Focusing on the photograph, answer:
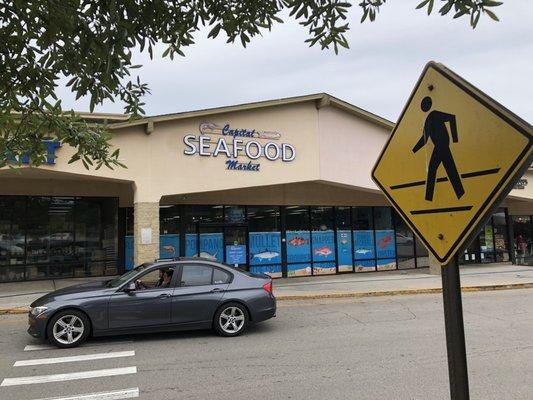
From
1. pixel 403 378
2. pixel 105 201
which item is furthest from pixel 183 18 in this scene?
pixel 105 201

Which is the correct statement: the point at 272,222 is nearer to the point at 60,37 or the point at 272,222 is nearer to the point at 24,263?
the point at 24,263

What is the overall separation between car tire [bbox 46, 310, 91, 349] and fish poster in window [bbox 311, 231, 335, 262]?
13128 millimetres

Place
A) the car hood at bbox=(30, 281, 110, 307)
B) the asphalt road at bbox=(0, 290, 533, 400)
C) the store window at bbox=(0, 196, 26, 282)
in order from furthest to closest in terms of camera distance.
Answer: the store window at bbox=(0, 196, 26, 282), the car hood at bbox=(30, 281, 110, 307), the asphalt road at bbox=(0, 290, 533, 400)

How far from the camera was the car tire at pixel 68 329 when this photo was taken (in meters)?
8.76

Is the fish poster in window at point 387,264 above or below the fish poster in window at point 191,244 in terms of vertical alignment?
below

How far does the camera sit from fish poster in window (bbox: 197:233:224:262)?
1902cm

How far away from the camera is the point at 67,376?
23.2 feet

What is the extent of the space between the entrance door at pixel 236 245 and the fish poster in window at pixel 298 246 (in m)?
1.86

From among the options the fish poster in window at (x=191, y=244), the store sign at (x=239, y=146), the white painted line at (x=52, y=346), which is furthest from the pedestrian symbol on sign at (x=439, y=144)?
the fish poster in window at (x=191, y=244)

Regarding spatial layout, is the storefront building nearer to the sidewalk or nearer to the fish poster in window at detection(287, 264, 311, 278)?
the fish poster in window at detection(287, 264, 311, 278)

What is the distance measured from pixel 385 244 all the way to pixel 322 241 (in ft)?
11.2

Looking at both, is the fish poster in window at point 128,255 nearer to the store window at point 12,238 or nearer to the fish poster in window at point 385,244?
the store window at point 12,238

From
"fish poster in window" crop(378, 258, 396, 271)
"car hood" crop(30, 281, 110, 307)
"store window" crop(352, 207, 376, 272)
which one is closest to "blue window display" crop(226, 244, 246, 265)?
"store window" crop(352, 207, 376, 272)

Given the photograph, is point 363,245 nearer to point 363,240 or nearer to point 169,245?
point 363,240
